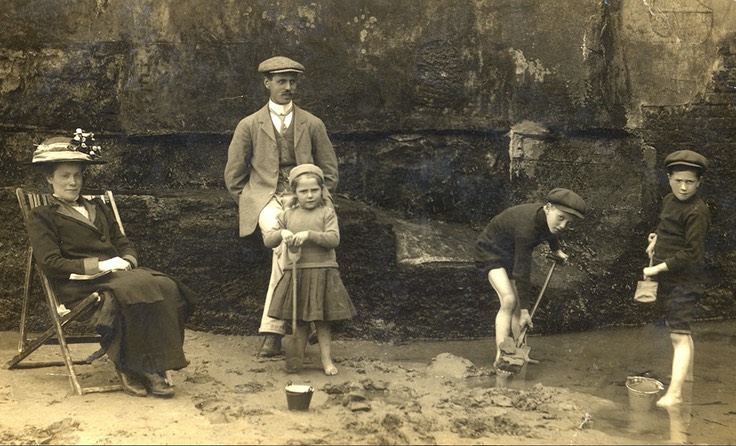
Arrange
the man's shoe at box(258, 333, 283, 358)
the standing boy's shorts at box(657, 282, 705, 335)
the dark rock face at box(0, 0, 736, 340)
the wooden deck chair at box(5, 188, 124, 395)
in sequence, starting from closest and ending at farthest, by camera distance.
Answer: the wooden deck chair at box(5, 188, 124, 395) < the standing boy's shorts at box(657, 282, 705, 335) < the man's shoe at box(258, 333, 283, 358) < the dark rock face at box(0, 0, 736, 340)

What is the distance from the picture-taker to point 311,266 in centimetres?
558

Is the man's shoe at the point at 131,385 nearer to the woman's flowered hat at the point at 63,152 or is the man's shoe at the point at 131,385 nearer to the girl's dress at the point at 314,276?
the girl's dress at the point at 314,276

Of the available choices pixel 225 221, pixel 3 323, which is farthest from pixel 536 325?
pixel 3 323

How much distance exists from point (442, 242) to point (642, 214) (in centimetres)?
179

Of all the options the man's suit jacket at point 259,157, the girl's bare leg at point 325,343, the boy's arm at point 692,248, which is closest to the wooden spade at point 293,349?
the girl's bare leg at point 325,343

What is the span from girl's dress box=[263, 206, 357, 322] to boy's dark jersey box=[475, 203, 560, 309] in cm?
106

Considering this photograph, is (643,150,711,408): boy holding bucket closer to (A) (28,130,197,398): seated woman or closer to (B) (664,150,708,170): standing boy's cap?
(B) (664,150,708,170): standing boy's cap

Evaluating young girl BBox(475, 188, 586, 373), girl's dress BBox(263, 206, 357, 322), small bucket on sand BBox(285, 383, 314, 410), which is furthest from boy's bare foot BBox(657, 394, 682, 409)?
small bucket on sand BBox(285, 383, 314, 410)

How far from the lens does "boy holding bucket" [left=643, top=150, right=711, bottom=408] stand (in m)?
5.12

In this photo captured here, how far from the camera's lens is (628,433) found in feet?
15.1

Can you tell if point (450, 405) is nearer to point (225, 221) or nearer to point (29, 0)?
point (225, 221)

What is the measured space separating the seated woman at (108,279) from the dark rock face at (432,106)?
1.50 metres

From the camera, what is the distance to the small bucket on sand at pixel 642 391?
512 cm

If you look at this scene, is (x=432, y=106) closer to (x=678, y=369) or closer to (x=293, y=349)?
(x=293, y=349)
